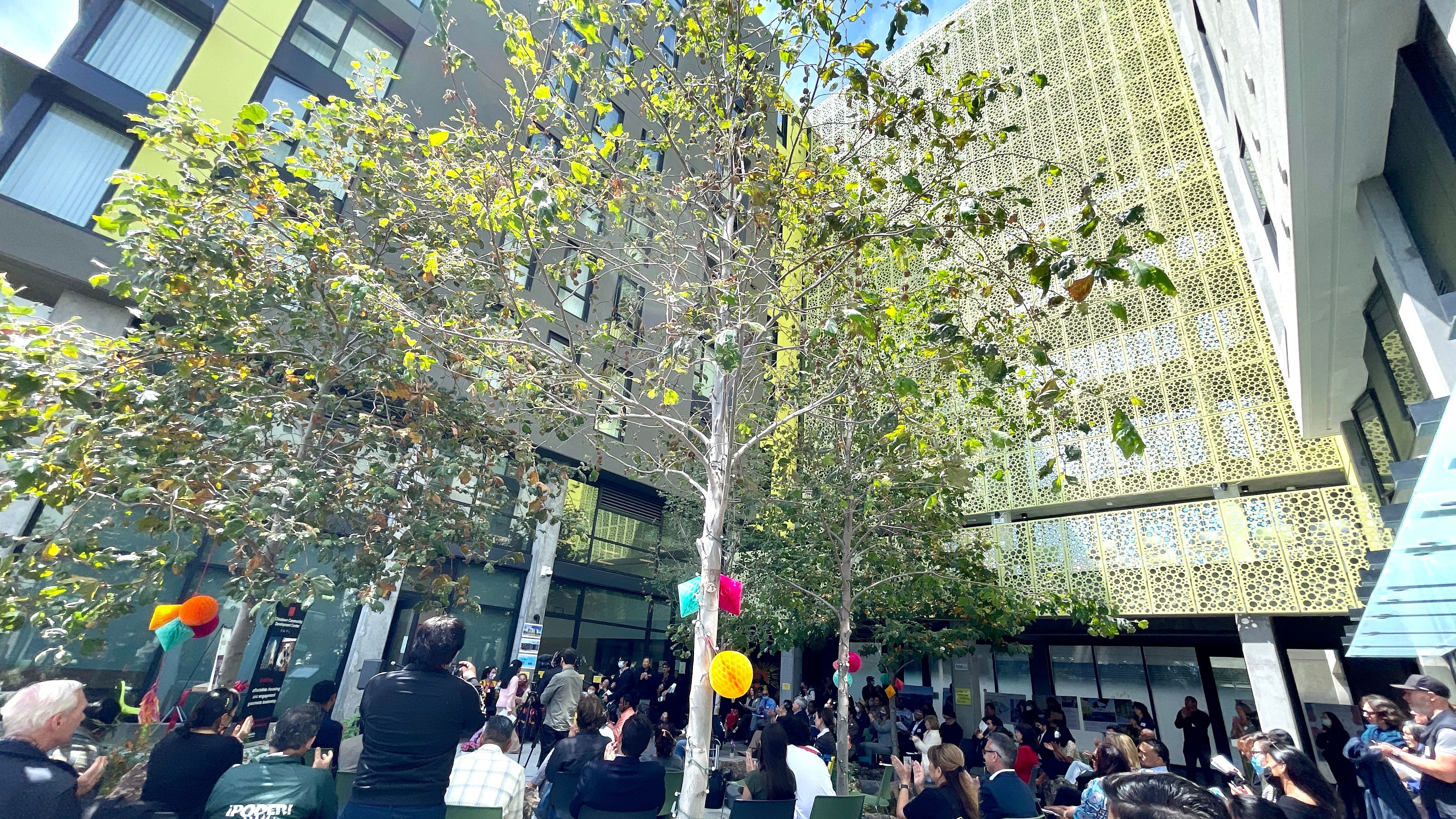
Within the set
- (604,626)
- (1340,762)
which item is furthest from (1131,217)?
(604,626)

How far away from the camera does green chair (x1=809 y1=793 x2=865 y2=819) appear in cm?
553

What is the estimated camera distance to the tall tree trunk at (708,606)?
15.3 ft

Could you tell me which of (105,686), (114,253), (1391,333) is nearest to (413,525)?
(105,686)

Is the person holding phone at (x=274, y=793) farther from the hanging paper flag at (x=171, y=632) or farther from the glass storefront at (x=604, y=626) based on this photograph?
the glass storefront at (x=604, y=626)

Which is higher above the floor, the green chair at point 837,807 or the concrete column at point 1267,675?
the concrete column at point 1267,675

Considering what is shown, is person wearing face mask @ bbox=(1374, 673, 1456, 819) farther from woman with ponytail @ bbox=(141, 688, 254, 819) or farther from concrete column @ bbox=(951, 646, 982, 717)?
concrete column @ bbox=(951, 646, 982, 717)

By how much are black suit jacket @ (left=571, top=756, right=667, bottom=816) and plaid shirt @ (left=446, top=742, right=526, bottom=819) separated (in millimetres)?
466

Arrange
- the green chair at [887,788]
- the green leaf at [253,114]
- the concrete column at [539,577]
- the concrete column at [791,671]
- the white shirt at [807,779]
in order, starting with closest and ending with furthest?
the white shirt at [807,779] < the green leaf at [253,114] < the green chair at [887,788] < the concrete column at [539,577] < the concrete column at [791,671]

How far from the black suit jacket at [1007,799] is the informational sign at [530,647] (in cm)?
988

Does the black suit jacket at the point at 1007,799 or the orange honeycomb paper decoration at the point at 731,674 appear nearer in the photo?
the orange honeycomb paper decoration at the point at 731,674

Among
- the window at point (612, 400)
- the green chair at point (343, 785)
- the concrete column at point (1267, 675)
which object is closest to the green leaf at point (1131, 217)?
the window at point (612, 400)

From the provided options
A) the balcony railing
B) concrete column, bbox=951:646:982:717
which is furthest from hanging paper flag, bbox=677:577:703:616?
concrete column, bbox=951:646:982:717

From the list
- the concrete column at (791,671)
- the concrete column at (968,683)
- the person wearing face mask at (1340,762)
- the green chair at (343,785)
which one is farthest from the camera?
the concrete column at (791,671)

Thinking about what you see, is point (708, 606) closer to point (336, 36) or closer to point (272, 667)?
point (272, 667)
